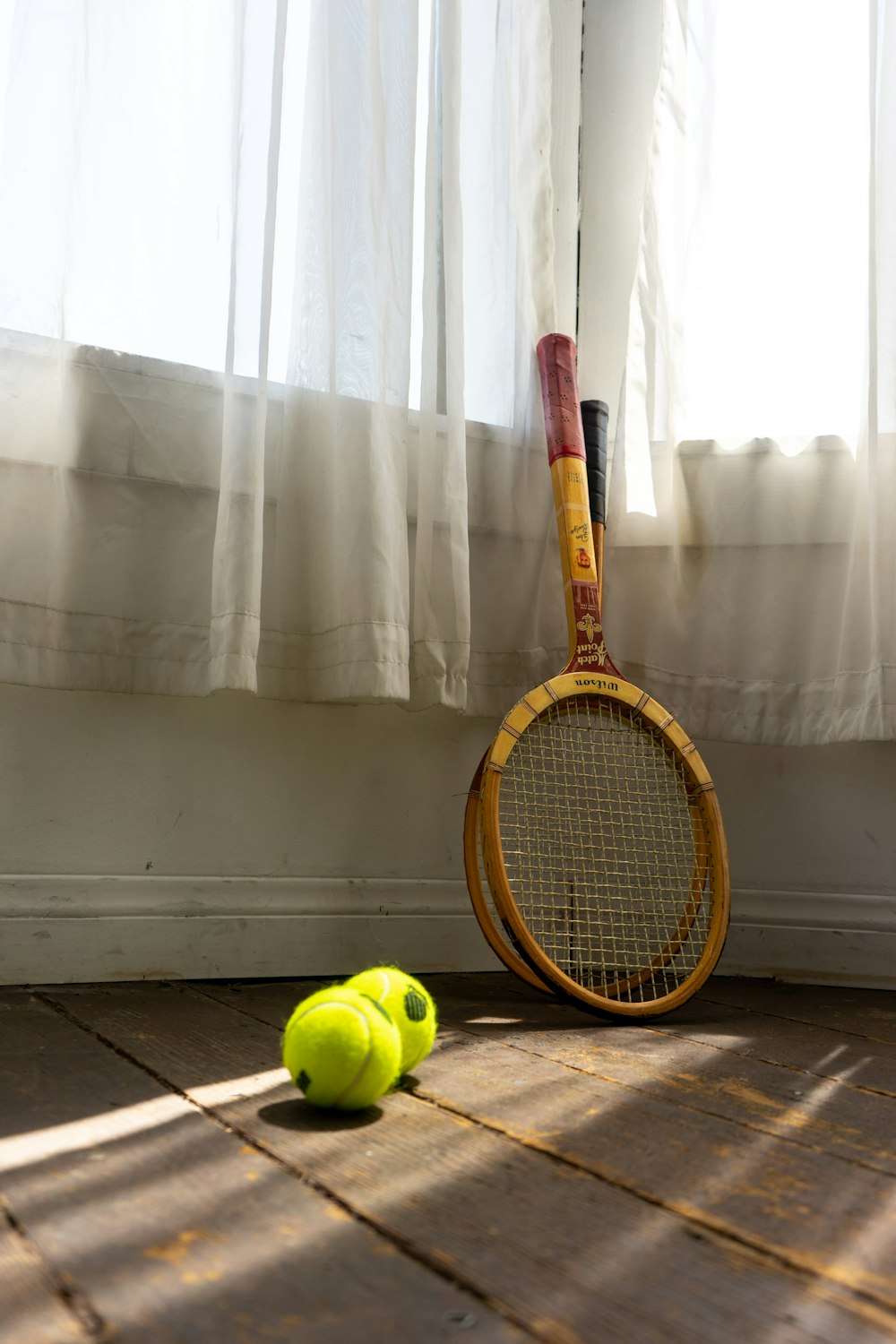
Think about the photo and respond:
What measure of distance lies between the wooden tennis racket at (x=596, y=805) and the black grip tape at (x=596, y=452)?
0.04 m

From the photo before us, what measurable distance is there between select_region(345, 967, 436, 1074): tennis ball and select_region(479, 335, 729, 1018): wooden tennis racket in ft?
1.00

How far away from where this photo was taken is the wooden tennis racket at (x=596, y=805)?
4.31 feet

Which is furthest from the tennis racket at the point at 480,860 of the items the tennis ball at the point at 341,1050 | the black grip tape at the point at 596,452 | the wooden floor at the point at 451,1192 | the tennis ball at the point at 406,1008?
the tennis ball at the point at 341,1050

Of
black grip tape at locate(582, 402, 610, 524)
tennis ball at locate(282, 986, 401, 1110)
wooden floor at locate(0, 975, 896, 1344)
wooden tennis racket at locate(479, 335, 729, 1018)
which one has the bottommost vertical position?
wooden floor at locate(0, 975, 896, 1344)

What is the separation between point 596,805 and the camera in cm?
148

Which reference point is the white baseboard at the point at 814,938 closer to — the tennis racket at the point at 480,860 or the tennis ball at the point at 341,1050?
the tennis racket at the point at 480,860

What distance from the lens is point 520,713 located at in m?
1.27

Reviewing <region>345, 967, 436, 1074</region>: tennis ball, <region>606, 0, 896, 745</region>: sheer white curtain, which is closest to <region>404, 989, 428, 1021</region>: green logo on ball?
<region>345, 967, 436, 1074</region>: tennis ball

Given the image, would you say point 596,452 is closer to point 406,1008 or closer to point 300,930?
point 300,930

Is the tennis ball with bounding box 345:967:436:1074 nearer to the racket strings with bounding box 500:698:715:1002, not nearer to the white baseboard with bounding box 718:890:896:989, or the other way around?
the racket strings with bounding box 500:698:715:1002

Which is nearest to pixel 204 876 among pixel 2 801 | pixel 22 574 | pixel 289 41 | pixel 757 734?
pixel 2 801

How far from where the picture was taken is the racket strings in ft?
4.44

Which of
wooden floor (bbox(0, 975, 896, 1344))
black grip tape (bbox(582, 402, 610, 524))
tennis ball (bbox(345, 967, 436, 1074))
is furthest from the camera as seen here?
black grip tape (bbox(582, 402, 610, 524))

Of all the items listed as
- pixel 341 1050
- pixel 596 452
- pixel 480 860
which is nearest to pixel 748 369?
pixel 596 452
